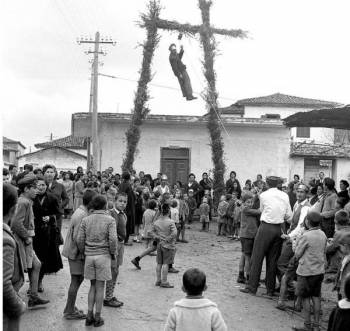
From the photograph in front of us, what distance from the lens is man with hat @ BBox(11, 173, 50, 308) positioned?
642cm

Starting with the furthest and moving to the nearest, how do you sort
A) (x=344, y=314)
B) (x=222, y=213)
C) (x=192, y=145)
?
1. (x=192, y=145)
2. (x=222, y=213)
3. (x=344, y=314)

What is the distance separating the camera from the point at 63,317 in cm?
677

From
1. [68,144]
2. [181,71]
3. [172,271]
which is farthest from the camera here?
[68,144]

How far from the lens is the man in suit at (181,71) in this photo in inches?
680

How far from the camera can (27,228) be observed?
6.64 metres

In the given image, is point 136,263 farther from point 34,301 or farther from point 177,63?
point 177,63

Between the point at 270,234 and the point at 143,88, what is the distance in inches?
467

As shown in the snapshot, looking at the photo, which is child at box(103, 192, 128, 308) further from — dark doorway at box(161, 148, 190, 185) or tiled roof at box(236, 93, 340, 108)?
tiled roof at box(236, 93, 340, 108)

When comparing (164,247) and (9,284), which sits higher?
(9,284)

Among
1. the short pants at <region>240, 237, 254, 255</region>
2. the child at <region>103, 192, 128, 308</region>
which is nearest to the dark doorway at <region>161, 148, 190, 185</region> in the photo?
the short pants at <region>240, 237, 254, 255</region>

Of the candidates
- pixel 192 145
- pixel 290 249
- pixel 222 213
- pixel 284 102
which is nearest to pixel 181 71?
pixel 192 145

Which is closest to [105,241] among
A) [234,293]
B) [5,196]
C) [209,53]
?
[5,196]

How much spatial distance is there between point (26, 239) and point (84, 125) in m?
18.8

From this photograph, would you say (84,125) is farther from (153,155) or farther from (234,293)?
(234,293)
